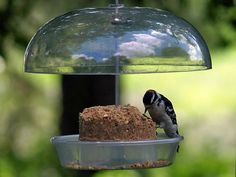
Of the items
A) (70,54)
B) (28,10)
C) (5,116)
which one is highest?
(28,10)

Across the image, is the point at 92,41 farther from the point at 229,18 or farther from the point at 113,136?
the point at 229,18

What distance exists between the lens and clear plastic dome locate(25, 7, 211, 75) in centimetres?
333

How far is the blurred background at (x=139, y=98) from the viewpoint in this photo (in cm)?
579

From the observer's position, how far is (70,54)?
11.0ft

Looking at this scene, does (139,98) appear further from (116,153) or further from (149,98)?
(116,153)

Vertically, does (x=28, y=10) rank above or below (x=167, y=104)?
above

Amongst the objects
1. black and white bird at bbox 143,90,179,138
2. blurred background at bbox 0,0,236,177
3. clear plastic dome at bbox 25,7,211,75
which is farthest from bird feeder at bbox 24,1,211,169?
blurred background at bbox 0,0,236,177

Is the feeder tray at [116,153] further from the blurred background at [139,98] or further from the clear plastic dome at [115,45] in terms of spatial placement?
the blurred background at [139,98]

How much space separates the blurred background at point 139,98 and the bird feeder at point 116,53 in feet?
6.14

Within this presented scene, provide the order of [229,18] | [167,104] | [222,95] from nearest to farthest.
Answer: [167,104] < [229,18] < [222,95]

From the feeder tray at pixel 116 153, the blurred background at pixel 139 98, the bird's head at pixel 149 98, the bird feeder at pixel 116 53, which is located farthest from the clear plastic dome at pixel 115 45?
the blurred background at pixel 139 98

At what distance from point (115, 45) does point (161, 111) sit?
906mm

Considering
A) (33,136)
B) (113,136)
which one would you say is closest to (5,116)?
(33,136)

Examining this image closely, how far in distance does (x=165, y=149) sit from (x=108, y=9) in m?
0.68
